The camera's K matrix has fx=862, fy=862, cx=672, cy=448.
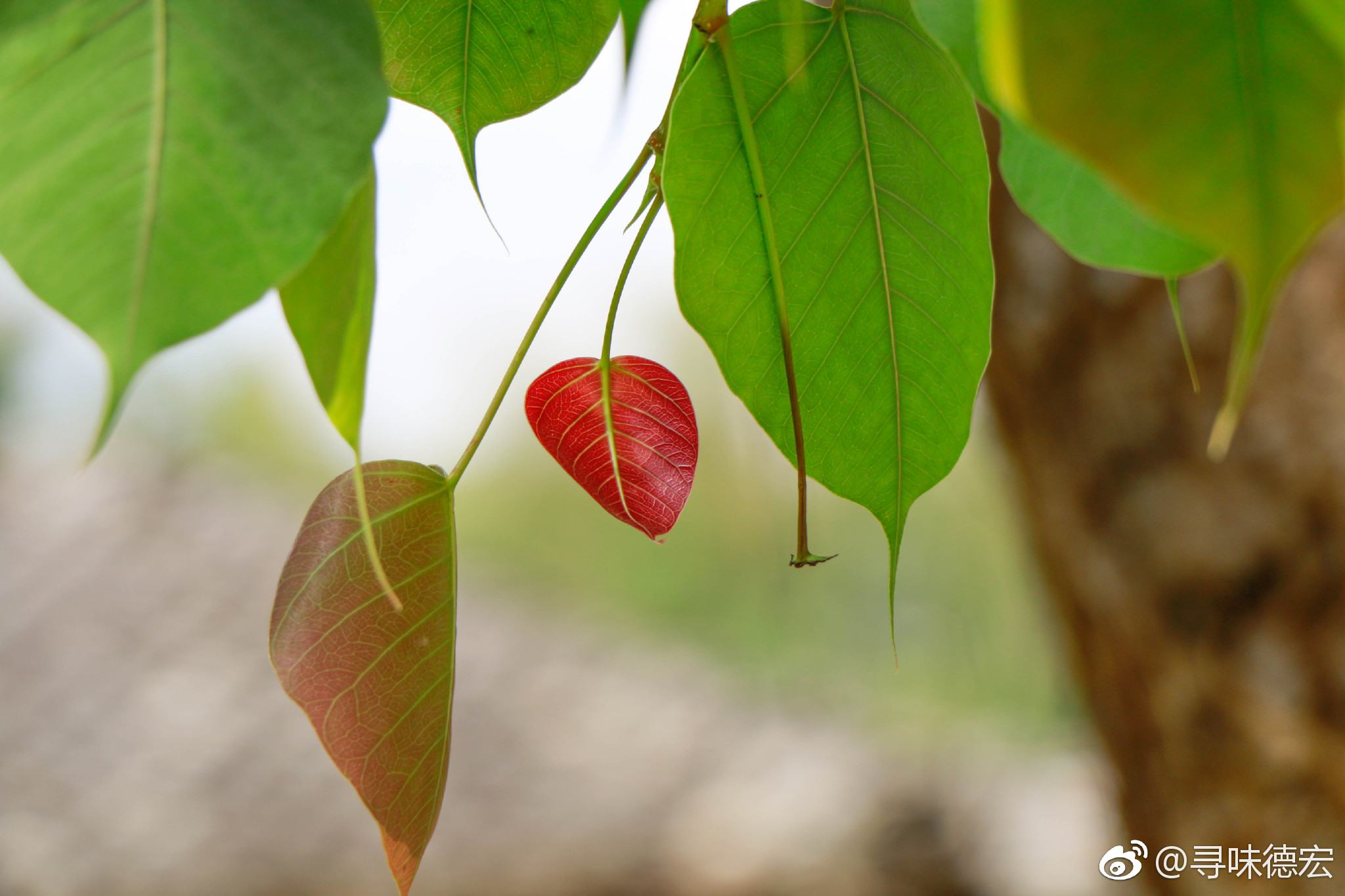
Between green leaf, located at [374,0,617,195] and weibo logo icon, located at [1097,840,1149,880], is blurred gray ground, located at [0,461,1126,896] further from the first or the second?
green leaf, located at [374,0,617,195]

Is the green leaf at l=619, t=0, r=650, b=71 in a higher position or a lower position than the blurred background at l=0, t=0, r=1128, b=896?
higher

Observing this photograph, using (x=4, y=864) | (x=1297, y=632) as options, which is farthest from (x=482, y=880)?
(x=1297, y=632)

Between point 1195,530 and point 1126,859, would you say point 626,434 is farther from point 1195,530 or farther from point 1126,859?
point 1126,859

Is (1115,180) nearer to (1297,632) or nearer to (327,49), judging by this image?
(327,49)

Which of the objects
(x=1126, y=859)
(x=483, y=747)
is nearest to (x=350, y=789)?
(x=483, y=747)

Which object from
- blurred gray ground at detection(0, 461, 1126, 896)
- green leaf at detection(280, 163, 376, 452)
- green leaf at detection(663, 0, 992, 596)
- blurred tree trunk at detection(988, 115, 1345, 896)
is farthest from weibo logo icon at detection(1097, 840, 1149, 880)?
green leaf at detection(280, 163, 376, 452)
